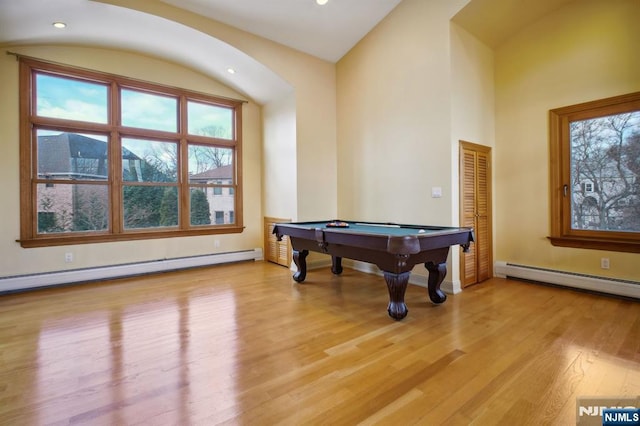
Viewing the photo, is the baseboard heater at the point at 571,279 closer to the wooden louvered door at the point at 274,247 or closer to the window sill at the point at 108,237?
the wooden louvered door at the point at 274,247

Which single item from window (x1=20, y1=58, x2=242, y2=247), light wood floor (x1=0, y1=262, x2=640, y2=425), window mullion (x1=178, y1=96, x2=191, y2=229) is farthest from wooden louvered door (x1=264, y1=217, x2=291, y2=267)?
light wood floor (x1=0, y1=262, x2=640, y2=425)

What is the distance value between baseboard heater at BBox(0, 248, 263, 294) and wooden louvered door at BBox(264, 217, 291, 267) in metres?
0.28

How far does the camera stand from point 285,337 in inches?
96.2

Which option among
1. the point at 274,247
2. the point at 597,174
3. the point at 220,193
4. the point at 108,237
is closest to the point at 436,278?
the point at 597,174

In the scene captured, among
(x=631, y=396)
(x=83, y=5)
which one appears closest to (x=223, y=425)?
(x=631, y=396)

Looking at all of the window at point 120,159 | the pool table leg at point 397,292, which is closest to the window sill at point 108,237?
the window at point 120,159

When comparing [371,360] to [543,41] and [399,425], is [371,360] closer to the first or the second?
[399,425]

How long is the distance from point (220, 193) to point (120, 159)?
5.29 feet

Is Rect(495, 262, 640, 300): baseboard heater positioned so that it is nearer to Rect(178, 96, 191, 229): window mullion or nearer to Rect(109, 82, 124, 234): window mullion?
Rect(178, 96, 191, 229): window mullion

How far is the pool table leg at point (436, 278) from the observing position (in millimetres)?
3117

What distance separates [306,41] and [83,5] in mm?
2815

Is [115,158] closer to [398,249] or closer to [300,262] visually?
[300,262]

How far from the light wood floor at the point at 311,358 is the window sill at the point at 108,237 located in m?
0.73

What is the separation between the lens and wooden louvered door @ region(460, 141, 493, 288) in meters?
3.73
